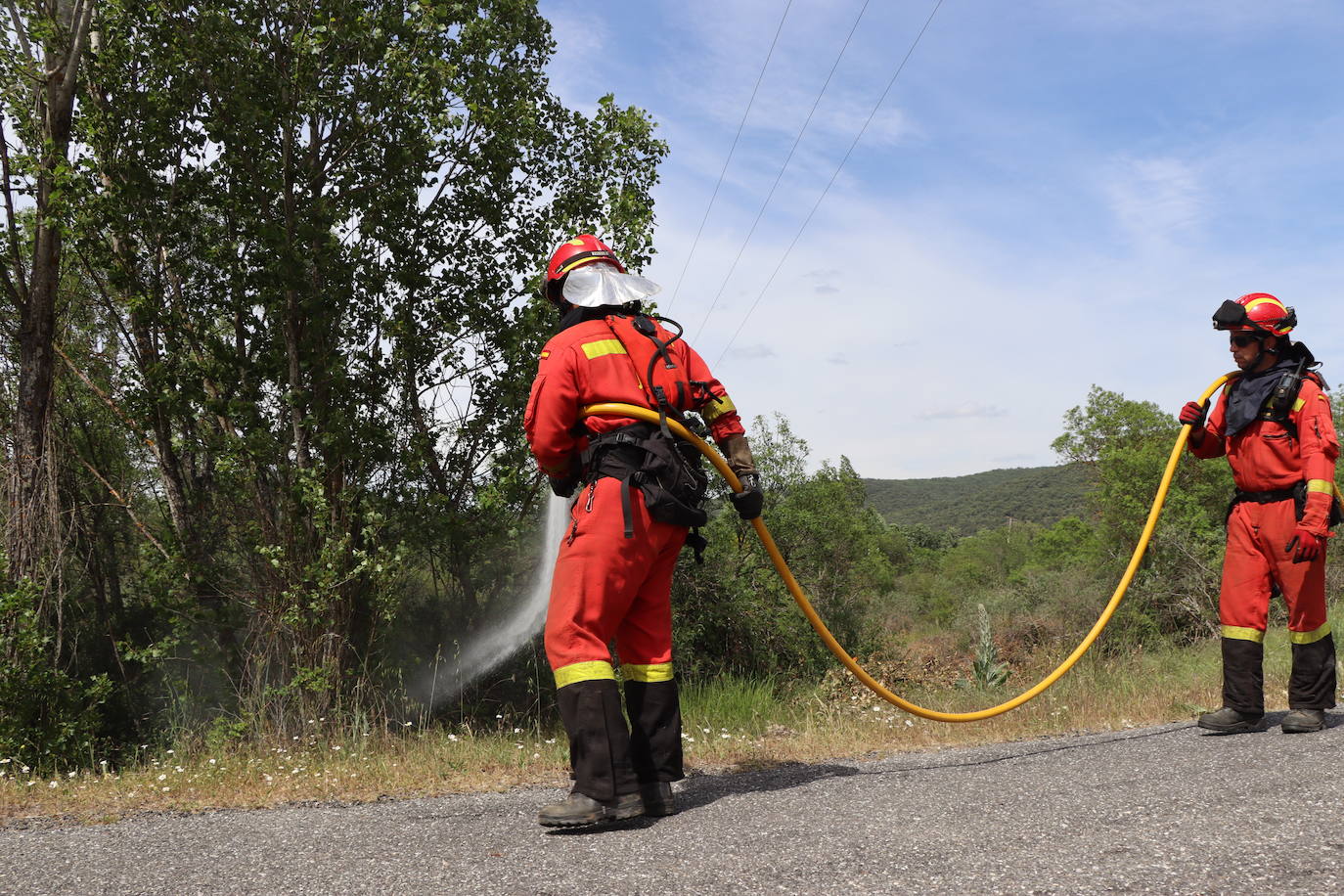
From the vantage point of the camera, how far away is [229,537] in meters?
8.05

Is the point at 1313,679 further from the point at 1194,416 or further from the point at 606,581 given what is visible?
the point at 606,581

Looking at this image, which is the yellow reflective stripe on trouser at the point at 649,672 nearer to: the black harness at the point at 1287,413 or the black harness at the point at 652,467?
the black harness at the point at 652,467

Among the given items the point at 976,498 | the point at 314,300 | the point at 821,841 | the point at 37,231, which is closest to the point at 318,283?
the point at 314,300

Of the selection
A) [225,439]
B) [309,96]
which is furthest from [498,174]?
[225,439]

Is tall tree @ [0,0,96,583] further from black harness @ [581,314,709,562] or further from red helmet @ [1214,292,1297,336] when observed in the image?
red helmet @ [1214,292,1297,336]

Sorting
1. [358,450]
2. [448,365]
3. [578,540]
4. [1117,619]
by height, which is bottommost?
[1117,619]

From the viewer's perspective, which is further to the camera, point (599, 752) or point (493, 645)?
point (493, 645)

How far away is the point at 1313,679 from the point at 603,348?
4.24 m

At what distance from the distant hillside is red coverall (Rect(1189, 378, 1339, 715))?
88351 millimetres

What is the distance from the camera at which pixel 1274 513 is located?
17.0 ft

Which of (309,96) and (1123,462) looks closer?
(309,96)

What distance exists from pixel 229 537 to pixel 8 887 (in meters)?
5.49

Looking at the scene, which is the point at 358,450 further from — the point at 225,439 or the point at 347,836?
the point at 347,836

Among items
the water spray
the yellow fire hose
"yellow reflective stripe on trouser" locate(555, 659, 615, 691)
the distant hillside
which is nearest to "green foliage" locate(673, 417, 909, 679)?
the water spray
